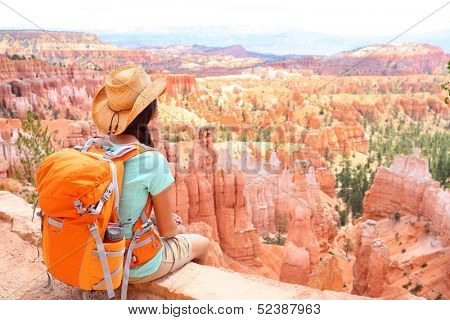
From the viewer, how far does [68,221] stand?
158 cm

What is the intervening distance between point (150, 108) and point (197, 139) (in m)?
8.11

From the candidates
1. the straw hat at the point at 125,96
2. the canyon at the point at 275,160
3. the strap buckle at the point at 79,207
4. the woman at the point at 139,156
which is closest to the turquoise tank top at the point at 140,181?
the woman at the point at 139,156

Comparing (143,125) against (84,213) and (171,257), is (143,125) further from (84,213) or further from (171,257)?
(171,257)

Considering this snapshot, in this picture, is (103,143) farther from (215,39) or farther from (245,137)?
(245,137)

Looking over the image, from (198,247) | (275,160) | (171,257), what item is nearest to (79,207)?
(171,257)

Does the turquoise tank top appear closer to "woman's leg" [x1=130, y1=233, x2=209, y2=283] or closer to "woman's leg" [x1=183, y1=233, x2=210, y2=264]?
"woman's leg" [x1=130, y1=233, x2=209, y2=283]

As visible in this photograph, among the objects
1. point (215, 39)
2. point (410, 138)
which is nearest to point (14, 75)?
point (215, 39)

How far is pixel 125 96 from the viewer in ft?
5.93

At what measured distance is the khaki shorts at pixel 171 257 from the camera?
6.47ft

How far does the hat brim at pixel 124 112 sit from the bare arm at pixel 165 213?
31 centimetres

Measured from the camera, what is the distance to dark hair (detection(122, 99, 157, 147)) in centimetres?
181

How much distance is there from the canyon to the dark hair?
1.85 ft

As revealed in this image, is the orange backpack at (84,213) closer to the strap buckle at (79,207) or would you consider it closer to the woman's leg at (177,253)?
the strap buckle at (79,207)

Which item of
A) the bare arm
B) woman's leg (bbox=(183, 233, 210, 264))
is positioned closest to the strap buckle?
the bare arm
